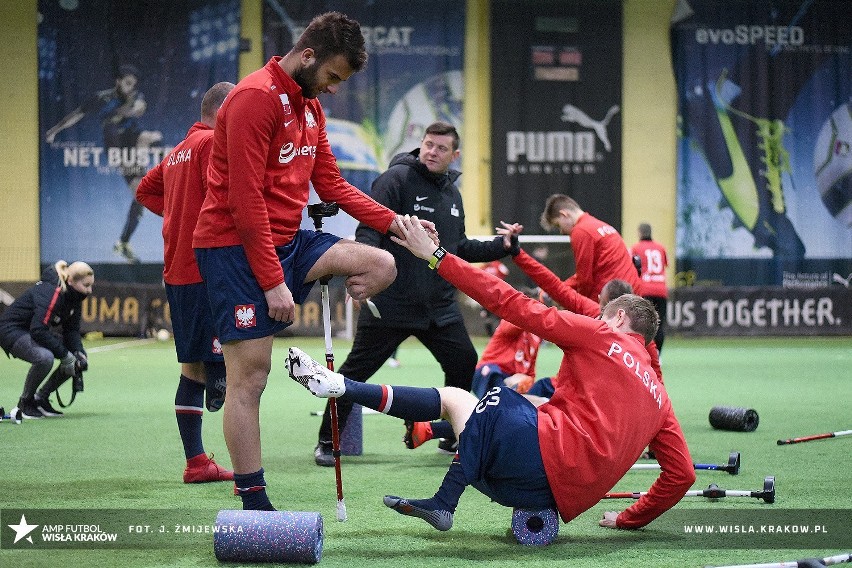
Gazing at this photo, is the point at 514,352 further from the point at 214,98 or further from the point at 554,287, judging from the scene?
the point at 214,98

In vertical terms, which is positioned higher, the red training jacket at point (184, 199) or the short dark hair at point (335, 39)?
the short dark hair at point (335, 39)

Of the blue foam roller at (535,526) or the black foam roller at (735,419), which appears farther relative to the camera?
the black foam roller at (735,419)

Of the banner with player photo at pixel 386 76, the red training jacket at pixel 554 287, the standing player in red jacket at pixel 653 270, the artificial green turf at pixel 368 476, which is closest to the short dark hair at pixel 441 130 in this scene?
the red training jacket at pixel 554 287

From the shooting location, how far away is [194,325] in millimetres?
5105

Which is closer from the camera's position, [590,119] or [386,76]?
[386,76]

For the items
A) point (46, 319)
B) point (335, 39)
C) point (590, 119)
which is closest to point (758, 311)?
point (590, 119)

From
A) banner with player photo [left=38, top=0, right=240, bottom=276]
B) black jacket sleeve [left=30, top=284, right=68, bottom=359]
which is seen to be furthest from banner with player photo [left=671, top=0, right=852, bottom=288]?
black jacket sleeve [left=30, top=284, right=68, bottom=359]

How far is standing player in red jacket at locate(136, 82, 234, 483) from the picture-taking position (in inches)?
197

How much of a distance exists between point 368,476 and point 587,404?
181 centimetres

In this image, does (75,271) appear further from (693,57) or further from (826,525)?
(693,57)

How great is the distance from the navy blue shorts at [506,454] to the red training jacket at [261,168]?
89cm

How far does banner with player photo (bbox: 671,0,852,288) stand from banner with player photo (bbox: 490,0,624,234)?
1.31 m

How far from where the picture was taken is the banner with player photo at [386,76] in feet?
61.1

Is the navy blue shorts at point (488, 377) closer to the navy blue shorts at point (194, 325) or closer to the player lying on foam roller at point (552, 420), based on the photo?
the navy blue shorts at point (194, 325)
